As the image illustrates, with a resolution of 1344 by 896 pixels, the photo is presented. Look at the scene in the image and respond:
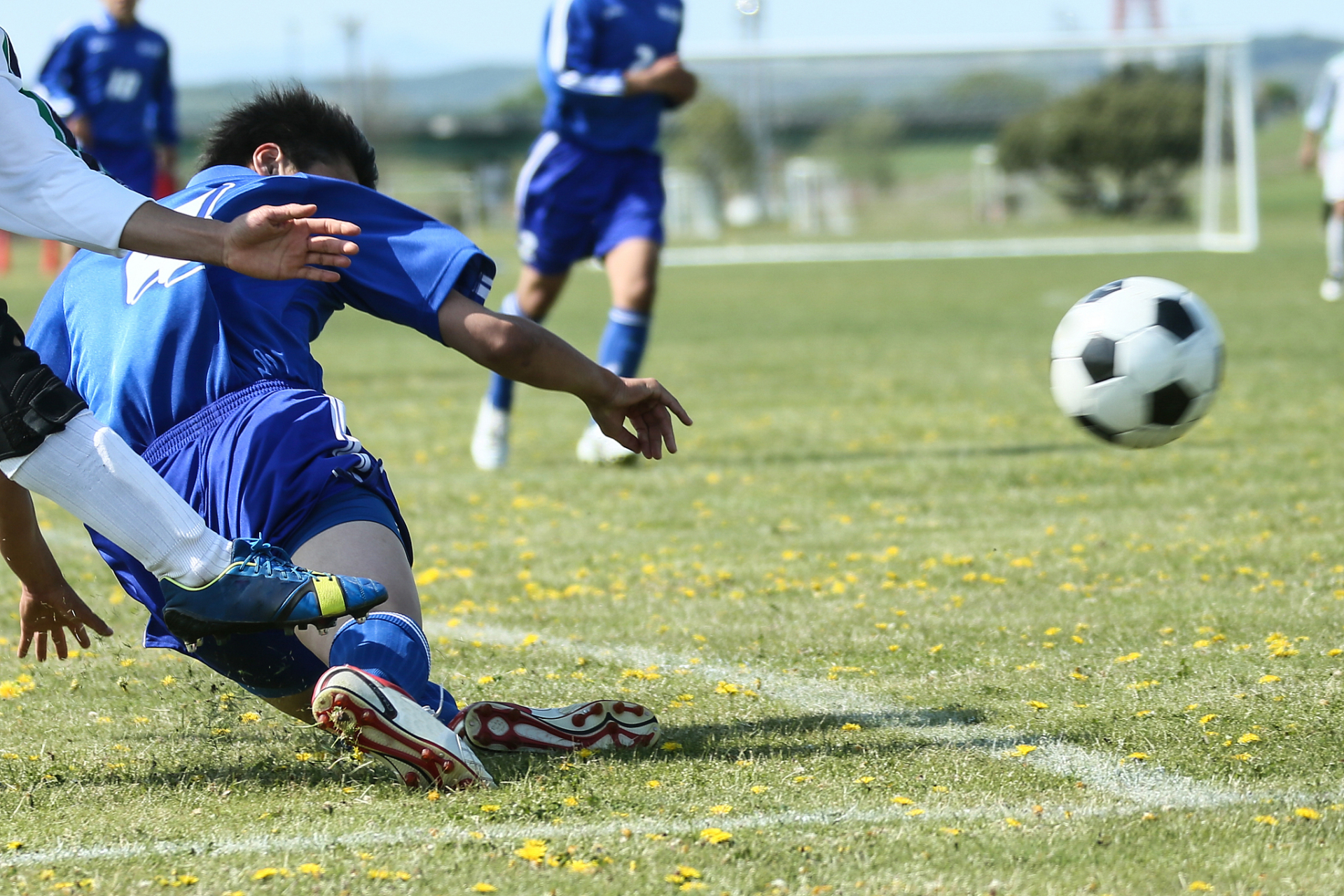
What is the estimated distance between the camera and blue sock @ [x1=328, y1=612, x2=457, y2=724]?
109 inches

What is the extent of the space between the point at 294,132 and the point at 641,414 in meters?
1.04

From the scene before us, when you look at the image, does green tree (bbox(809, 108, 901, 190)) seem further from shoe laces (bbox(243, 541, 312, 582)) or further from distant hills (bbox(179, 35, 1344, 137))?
shoe laces (bbox(243, 541, 312, 582))

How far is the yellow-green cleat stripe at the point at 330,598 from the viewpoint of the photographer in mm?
2611

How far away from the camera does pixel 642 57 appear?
300 inches

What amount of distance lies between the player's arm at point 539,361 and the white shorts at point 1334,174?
13.3 metres

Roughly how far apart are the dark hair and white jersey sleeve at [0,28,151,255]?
2.46ft

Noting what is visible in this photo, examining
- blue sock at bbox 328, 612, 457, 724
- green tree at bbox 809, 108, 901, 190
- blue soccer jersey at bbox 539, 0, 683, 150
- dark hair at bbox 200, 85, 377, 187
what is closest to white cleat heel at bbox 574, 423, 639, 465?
blue soccer jersey at bbox 539, 0, 683, 150

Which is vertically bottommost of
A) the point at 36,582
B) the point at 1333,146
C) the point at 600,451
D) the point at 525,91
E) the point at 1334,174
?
the point at 525,91

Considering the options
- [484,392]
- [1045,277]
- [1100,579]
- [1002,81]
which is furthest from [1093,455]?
[1002,81]

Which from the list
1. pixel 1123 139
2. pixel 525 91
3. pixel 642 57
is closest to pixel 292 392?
pixel 642 57

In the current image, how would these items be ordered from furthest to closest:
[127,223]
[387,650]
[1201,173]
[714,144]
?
[714,144]
[1201,173]
[387,650]
[127,223]

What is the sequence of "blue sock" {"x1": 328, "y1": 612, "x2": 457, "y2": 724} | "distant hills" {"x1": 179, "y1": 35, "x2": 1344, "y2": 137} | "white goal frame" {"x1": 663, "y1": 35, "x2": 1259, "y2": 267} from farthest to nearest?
"distant hills" {"x1": 179, "y1": 35, "x2": 1344, "y2": 137} → "white goal frame" {"x1": 663, "y1": 35, "x2": 1259, "y2": 267} → "blue sock" {"x1": 328, "y1": 612, "x2": 457, "y2": 724}

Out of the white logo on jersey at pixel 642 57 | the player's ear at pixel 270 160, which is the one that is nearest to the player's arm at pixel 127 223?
the player's ear at pixel 270 160

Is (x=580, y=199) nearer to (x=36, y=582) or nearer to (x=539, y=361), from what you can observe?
(x=36, y=582)
